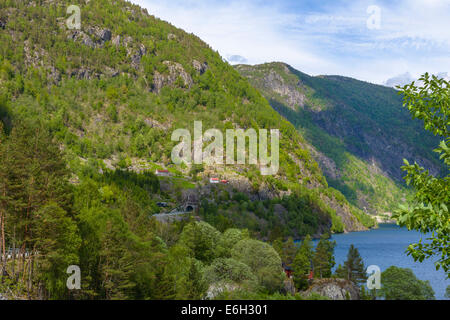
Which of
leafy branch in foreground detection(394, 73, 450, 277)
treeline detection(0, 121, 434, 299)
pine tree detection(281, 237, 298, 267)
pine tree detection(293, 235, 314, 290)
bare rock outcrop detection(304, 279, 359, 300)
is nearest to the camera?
leafy branch in foreground detection(394, 73, 450, 277)

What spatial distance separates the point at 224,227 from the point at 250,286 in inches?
2100

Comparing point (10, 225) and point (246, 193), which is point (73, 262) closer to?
point (10, 225)

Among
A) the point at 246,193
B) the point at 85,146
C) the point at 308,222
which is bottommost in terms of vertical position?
the point at 308,222

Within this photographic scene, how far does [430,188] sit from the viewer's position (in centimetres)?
1046

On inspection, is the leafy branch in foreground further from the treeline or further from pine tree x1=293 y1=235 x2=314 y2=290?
pine tree x1=293 y1=235 x2=314 y2=290

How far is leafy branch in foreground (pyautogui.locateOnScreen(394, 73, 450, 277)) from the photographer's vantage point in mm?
9688

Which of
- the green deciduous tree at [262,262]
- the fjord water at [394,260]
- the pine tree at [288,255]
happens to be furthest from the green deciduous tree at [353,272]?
the green deciduous tree at [262,262]

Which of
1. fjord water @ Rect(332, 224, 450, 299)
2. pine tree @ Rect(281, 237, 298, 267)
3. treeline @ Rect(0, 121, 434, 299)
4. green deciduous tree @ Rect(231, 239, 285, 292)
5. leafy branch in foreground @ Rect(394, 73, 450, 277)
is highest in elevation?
leafy branch in foreground @ Rect(394, 73, 450, 277)

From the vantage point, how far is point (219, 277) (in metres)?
58.0

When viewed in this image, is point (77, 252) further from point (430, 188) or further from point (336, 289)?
point (336, 289)

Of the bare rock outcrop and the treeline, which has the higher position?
the treeline

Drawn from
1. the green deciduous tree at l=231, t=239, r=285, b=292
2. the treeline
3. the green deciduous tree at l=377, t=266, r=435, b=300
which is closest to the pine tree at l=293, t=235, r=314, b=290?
the green deciduous tree at l=231, t=239, r=285, b=292

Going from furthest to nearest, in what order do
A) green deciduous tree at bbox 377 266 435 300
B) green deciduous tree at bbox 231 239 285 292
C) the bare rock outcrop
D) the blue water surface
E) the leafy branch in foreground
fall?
1. the blue water surface
2. the bare rock outcrop
3. green deciduous tree at bbox 231 239 285 292
4. green deciduous tree at bbox 377 266 435 300
5. the leafy branch in foreground
